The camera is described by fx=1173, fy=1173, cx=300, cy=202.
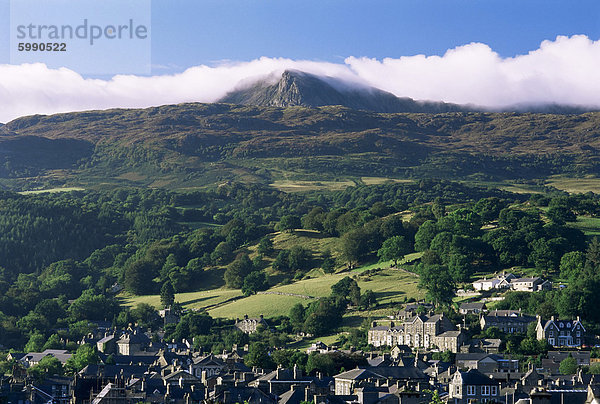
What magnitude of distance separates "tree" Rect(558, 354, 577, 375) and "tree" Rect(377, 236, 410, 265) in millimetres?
69755

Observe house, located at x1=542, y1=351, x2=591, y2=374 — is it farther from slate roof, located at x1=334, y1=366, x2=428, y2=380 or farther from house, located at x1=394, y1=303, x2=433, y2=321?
house, located at x1=394, y1=303, x2=433, y2=321

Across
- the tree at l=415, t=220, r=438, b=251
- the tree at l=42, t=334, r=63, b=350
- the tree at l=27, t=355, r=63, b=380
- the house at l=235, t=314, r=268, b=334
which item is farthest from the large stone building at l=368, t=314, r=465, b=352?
the tree at l=415, t=220, r=438, b=251

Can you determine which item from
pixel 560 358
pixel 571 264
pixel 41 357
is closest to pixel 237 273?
pixel 571 264

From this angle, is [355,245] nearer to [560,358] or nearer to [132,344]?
[132,344]

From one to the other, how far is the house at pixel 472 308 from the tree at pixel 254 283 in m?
43.0

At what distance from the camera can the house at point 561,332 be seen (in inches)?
5037

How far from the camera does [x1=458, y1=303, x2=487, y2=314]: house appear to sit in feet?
470

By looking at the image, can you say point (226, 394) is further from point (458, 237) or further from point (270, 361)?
point (458, 237)

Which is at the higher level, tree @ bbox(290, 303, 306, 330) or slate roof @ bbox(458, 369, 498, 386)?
slate roof @ bbox(458, 369, 498, 386)

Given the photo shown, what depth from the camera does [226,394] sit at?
244ft

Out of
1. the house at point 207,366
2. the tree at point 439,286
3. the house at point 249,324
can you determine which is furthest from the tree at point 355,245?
the house at point 207,366

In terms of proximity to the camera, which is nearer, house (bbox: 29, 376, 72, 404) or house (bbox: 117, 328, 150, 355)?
house (bbox: 29, 376, 72, 404)

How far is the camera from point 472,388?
269 feet

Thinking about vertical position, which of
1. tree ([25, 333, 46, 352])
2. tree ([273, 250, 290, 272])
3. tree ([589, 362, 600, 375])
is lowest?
tree ([25, 333, 46, 352])
